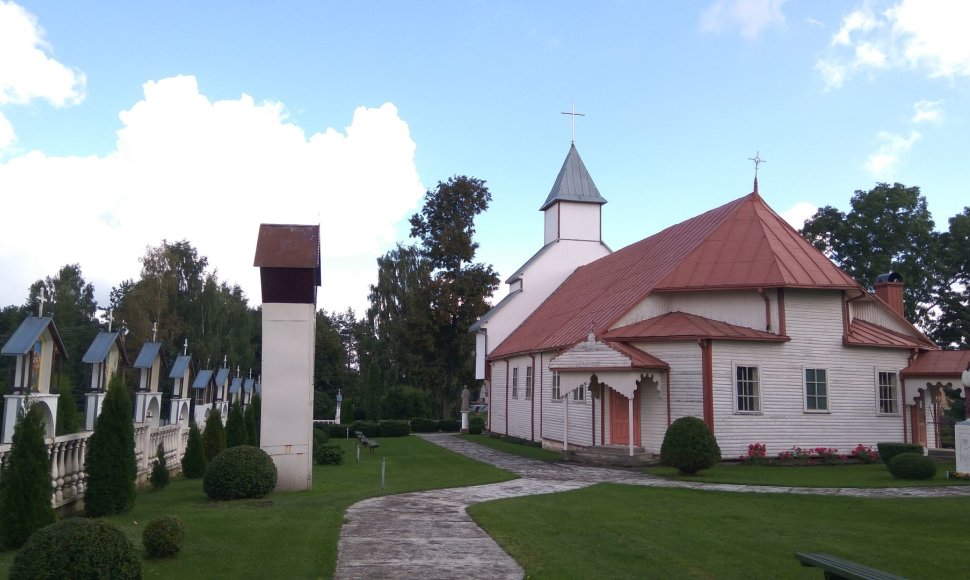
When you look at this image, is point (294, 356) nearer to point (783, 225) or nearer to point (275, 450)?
point (275, 450)

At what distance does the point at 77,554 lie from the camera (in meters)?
6.14

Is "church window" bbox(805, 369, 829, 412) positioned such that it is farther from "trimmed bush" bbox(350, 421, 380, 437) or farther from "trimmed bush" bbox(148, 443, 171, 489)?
→ "trimmed bush" bbox(350, 421, 380, 437)

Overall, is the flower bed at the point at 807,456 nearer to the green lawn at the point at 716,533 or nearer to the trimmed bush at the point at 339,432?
the green lawn at the point at 716,533

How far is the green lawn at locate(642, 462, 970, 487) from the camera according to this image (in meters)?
15.9

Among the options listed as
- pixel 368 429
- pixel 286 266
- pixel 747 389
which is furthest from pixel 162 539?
pixel 368 429

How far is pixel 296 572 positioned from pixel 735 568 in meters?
4.76

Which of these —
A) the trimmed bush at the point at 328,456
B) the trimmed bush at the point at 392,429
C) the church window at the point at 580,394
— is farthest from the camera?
the trimmed bush at the point at 392,429

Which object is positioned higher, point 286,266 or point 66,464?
point 286,266

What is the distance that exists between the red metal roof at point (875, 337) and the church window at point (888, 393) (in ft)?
3.17

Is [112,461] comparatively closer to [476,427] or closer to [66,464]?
[66,464]

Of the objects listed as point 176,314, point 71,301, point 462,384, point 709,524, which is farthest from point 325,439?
point 71,301

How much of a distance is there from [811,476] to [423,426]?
2588 centimetres

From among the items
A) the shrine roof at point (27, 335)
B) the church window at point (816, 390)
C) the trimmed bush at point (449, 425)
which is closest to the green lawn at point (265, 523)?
the shrine roof at point (27, 335)

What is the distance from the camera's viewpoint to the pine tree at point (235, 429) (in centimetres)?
1866
